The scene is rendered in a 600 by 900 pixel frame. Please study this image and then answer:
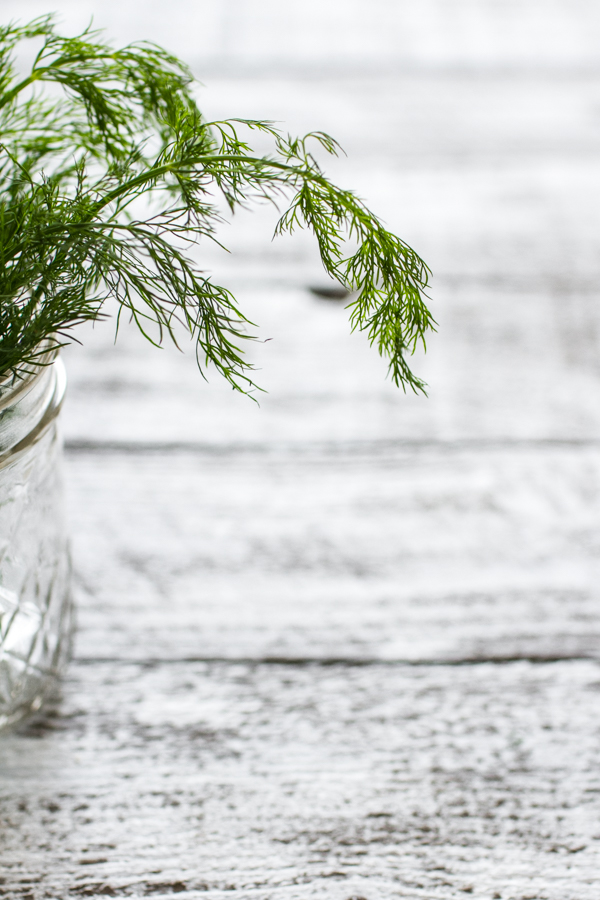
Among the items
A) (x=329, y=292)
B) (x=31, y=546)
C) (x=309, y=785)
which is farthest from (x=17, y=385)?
(x=329, y=292)

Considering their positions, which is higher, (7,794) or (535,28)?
(535,28)

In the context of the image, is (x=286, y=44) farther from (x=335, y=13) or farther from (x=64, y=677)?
(x=64, y=677)

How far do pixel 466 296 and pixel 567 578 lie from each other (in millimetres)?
233

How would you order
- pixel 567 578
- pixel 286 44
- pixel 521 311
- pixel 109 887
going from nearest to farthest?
pixel 109 887 → pixel 567 578 → pixel 521 311 → pixel 286 44

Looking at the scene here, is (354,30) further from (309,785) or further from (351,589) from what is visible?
(309,785)

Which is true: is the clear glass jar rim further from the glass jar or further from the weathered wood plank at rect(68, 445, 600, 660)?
the weathered wood plank at rect(68, 445, 600, 660)

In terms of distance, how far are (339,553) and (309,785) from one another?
5.1 inches

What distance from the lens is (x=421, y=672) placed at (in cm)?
40

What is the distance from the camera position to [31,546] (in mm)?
345

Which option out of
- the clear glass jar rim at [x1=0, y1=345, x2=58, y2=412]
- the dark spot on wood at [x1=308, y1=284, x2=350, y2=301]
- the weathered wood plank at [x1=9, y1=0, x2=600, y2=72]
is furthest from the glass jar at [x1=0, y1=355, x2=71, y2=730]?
the weathered wood plank at [x1=9, y1=0, x2=600, y2=72]

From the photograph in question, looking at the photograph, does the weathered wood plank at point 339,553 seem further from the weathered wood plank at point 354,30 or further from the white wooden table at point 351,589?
the weathered wood plank at point 354,30

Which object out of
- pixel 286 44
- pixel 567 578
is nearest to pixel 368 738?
pixel 567 578

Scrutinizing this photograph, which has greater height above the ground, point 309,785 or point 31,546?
point 31,546

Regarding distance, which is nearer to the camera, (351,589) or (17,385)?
(17,385)
